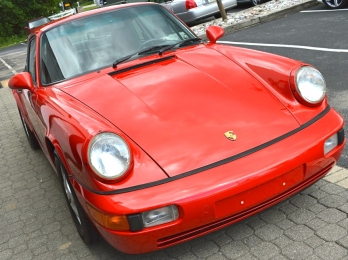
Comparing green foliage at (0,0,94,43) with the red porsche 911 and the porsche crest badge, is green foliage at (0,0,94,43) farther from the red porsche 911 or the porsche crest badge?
the porsche crest badge

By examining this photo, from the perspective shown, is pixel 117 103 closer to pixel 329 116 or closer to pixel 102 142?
pixel 102 142

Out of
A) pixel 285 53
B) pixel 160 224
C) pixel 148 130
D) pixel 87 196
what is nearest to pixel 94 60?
pixel 148 130

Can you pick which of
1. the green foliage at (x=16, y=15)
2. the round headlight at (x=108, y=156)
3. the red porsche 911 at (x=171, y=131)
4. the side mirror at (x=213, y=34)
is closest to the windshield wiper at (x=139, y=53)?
the red porsche 911 at (x=171, y=131)

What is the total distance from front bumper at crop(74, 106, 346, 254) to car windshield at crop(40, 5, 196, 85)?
132 cm

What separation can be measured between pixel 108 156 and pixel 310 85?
1.44 meters

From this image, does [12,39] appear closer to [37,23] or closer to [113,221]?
[37,23]

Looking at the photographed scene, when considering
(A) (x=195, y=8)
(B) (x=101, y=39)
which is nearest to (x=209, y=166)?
(B) (x=101, y=39)

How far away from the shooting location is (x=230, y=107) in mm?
2768

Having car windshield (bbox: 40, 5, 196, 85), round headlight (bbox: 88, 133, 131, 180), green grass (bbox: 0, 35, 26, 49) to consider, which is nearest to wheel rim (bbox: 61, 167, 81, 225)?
round headlight (bbox: 88, 133, 131, 180)

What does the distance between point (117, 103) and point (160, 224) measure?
94 cm

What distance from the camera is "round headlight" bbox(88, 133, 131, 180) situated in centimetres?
233

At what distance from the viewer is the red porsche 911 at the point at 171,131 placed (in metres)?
2.31

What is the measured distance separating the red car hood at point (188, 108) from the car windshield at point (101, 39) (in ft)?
1.02

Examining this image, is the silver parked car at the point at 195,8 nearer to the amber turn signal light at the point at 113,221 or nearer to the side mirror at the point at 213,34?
the side mirror at the point at 213,34
